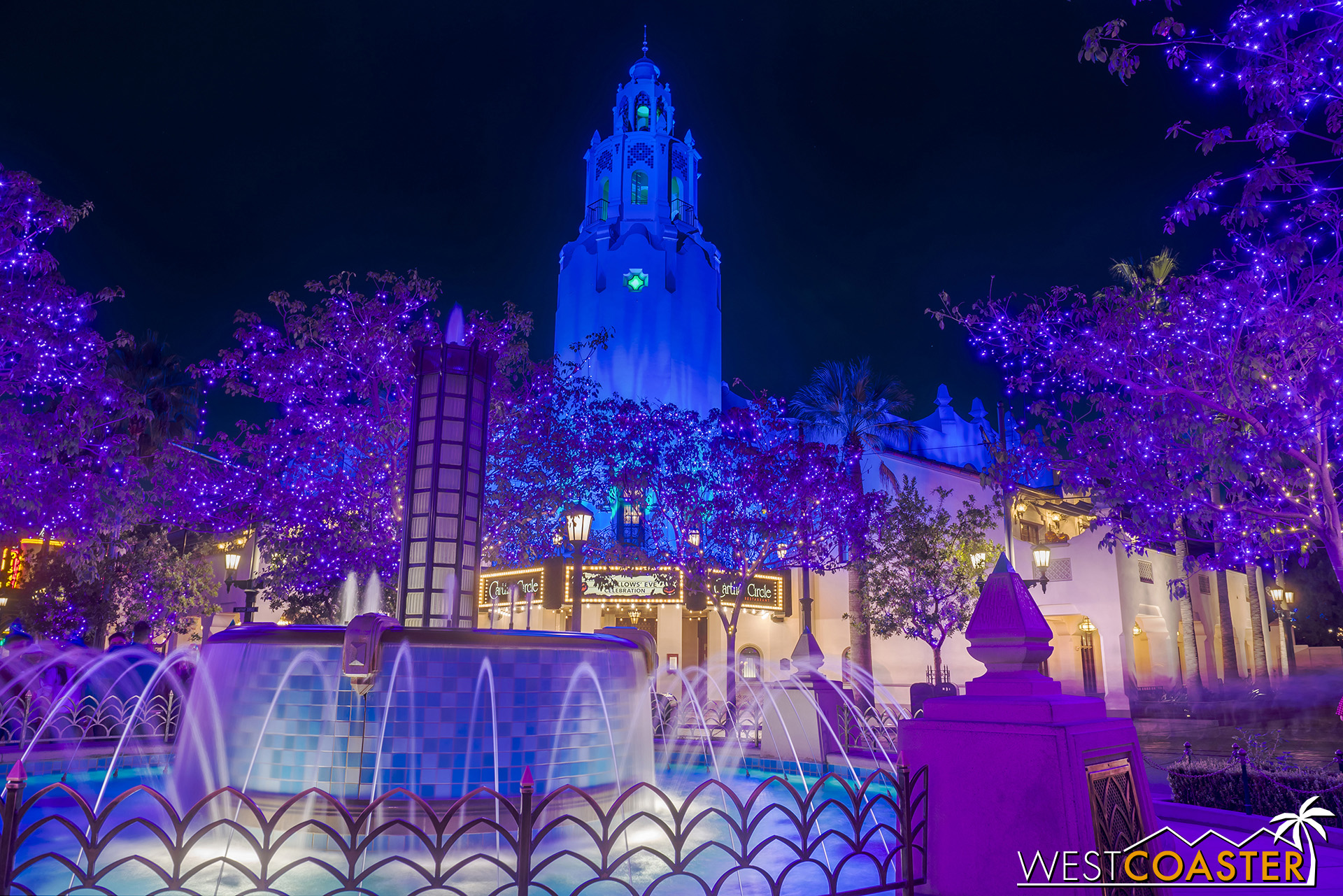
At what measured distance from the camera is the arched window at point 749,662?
37934 millimetres

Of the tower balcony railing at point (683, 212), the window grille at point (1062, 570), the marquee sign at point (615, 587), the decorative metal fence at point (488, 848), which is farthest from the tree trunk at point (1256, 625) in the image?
the decorative metal fence at point (488, 848)

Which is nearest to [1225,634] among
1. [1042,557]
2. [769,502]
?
[1042,557]

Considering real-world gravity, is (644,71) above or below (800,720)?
above

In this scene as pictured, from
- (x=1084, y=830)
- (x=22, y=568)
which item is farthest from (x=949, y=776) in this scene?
(x=22, y=568)

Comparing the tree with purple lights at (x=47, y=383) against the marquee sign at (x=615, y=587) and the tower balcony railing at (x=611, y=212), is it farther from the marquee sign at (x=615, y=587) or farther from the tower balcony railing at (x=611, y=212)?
the tower balcony railing at (x=611, y=212)

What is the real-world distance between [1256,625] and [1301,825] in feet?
166

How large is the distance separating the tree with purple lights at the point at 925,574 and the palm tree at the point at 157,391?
2620cm

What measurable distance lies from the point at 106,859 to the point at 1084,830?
7508 mm

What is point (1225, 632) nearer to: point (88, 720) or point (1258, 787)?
point (1258, 787)

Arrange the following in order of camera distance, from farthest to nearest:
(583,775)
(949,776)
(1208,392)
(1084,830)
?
(1208,392)
(583,775)
(949,776)
(1084,830)

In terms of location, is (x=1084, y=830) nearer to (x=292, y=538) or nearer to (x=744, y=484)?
(x=292, y=538)

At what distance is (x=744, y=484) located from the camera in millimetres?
29953

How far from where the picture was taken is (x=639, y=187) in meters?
48.6

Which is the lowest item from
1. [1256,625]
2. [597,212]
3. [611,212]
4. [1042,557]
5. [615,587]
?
[1256,625]
